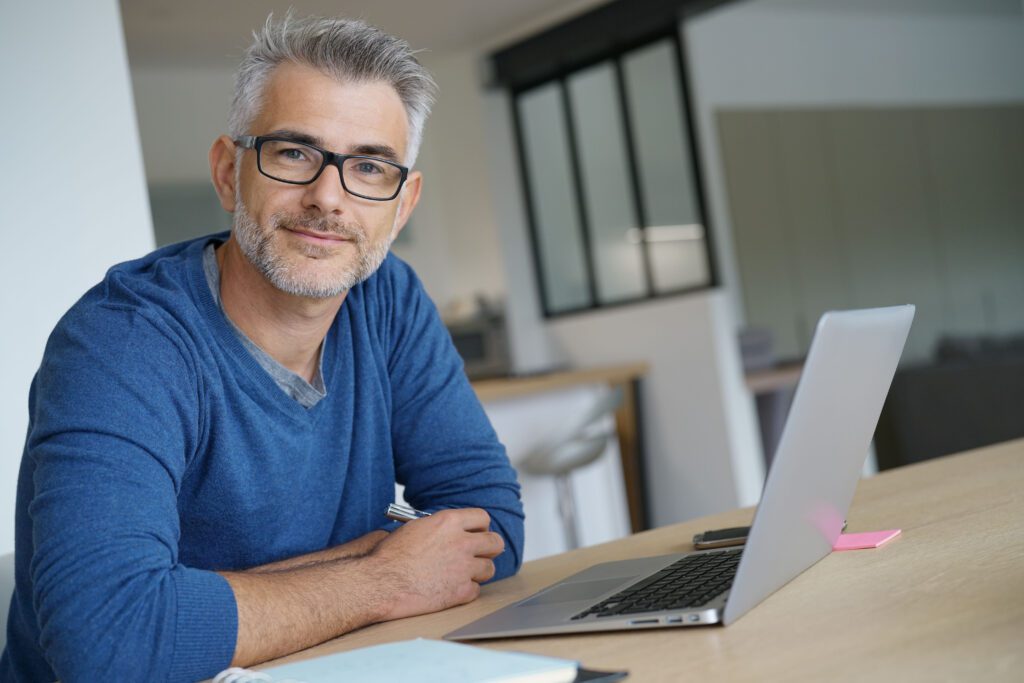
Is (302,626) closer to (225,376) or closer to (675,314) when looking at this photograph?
(225,376)

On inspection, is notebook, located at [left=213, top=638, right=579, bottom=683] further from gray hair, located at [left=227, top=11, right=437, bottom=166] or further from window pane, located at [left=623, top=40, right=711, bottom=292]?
window pane, located at [left=623, top=40, right=711, bottom=292]

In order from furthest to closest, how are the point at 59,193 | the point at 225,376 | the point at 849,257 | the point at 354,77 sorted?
1. the point at 849,257
2. the point at 59,193
3. the point at 354,77
4. the point at 225,376

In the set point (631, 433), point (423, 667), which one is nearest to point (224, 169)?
point (423, 667)

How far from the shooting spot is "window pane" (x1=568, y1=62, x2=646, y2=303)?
20.6 feet

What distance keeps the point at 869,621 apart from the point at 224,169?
1.11 metres

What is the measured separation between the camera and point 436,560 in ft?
4.20

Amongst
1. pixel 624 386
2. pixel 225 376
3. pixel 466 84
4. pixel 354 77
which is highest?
pixel 466 84

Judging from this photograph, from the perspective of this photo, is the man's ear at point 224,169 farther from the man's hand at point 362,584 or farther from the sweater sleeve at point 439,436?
the man's hand at point 362,584

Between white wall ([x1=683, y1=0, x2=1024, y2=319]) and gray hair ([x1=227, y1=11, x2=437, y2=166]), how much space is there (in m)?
5.63

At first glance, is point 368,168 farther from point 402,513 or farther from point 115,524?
point 115,524

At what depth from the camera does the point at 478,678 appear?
2.66ft

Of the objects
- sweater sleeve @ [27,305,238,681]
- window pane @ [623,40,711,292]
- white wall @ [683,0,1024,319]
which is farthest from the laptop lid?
white wall @ [683,0,1024,319]

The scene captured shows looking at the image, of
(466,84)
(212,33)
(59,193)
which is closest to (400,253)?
(466,84)

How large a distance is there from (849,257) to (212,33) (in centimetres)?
473
